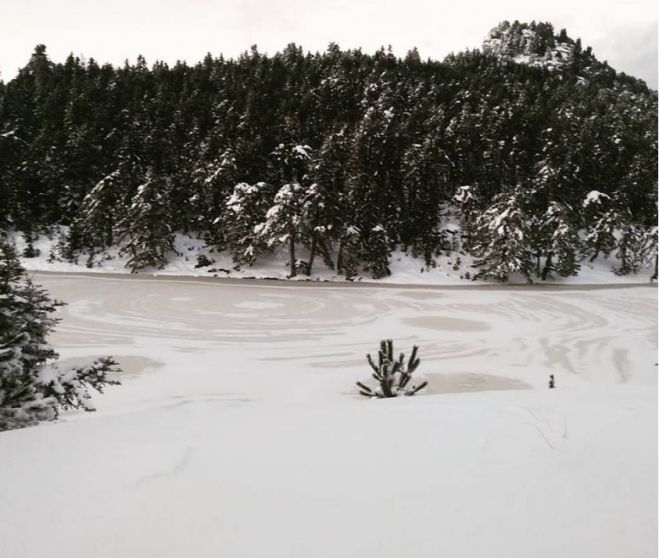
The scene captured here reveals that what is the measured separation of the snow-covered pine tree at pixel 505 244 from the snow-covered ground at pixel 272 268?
1645 millimetres

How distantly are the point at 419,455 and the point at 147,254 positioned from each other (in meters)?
44.4

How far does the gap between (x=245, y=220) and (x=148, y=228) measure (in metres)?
9.50

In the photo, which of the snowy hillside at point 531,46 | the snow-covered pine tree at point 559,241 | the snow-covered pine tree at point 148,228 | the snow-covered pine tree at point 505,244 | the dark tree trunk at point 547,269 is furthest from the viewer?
the snowy hillside at point 531,46

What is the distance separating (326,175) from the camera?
45.6 metres

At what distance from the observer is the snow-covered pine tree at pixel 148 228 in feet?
146

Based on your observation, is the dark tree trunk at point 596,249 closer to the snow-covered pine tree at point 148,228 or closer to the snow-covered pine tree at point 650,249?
the snow-covered pine tree at point 650,249

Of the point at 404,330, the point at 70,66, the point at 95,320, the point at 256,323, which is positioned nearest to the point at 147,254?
the point at 95,320

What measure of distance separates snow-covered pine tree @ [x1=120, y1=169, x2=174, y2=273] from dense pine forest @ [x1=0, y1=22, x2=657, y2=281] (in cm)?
18

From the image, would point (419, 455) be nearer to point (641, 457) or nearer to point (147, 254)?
point (641, 457)

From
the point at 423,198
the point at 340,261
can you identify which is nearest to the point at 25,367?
the point at 340,261

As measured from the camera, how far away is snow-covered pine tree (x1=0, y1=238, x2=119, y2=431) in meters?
7.44

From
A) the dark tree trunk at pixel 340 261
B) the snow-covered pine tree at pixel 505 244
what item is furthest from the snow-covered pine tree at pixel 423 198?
the dark tree trunk at pixel 340 261

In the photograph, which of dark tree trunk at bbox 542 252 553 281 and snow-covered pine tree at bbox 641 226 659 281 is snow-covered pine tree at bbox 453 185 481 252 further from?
snow-covered pine tree at bbox 641 226 659 281

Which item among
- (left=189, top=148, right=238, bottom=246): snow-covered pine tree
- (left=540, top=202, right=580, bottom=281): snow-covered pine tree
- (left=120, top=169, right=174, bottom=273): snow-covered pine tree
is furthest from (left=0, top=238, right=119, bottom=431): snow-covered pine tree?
(left=540, top=202, right=580, bottom=281): snow-covered pine tree
